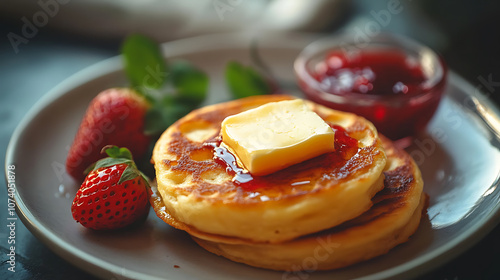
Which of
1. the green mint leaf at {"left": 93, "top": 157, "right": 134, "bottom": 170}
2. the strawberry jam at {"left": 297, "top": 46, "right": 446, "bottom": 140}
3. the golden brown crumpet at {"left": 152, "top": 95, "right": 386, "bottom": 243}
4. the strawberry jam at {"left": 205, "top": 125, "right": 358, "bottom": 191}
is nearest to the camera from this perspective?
the golden brown crumpet at {"left": 152, "top": 95, "right": 386, "bottom": 243}

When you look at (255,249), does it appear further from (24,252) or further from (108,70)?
(108,70)

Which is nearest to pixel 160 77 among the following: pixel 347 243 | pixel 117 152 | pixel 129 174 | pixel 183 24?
pixel 117 152

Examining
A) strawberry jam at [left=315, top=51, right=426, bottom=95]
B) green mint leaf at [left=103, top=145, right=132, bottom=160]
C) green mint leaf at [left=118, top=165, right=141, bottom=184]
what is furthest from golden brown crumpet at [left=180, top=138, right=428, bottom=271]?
strawberry jam at [left=315, top=51, right=426, bottom=95]

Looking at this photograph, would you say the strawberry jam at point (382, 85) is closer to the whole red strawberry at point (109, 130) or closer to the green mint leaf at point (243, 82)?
the green mint leaf at point (243, 82)

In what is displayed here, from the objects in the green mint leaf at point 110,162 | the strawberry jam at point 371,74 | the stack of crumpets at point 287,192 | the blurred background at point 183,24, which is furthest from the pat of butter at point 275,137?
the blurred background at point 183,24

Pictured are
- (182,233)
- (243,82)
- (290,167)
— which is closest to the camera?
(290,167)

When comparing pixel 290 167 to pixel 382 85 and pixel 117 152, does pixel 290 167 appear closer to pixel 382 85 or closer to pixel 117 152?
pixel 117 152

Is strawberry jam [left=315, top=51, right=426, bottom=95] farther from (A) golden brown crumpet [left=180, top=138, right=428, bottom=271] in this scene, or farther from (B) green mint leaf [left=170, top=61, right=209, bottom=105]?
(A) golden brown crumpet [left=180, top=138, right=428, bottom=271]
